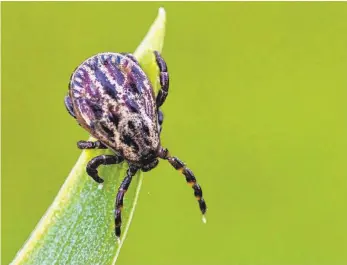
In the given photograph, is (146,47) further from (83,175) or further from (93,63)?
(93,63)

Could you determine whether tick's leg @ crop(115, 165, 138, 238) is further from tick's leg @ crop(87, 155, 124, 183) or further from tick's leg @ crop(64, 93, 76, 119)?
tick's leg @ crop(64, 93, 76, 119)

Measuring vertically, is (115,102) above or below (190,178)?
above

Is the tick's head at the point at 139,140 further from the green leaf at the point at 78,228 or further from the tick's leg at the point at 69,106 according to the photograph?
the green leaf at the point at 78,228

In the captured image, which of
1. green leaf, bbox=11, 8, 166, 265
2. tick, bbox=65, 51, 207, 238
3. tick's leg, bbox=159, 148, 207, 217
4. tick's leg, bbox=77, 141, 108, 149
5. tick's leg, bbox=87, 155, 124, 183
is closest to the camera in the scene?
green leaf, bbox=11, 8, 166, 265

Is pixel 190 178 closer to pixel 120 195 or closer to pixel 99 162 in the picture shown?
pixel 99 162

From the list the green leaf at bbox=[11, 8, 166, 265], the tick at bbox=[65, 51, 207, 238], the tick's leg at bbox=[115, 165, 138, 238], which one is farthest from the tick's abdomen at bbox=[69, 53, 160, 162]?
the green leaf at bbox=[11, 8, 166, 265]

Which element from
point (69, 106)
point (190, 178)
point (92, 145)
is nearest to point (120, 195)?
point (92, 145)
